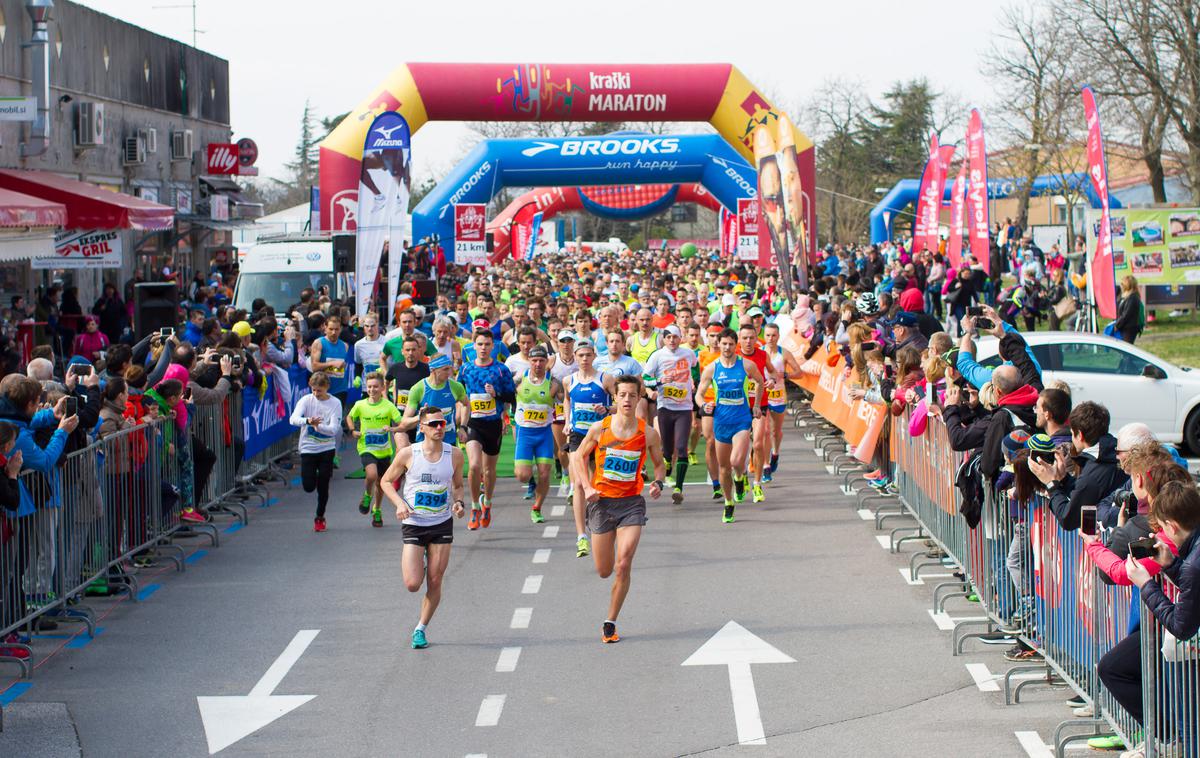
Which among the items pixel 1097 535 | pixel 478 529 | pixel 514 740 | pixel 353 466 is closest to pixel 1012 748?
pixel 1097 535

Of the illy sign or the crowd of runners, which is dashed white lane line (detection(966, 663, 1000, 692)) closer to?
the crowd of runners

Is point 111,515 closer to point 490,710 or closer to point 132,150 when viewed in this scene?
point 490,710

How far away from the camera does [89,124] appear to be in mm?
28156

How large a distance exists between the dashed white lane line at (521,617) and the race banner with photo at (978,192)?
14.0 m

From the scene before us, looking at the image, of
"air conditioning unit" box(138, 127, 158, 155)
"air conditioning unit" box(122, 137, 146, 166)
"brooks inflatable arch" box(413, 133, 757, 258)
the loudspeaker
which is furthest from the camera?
"brooks inflatable arch" box(413, 133, 757, 258)

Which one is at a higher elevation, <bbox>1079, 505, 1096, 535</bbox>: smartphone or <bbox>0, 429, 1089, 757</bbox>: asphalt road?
<bbox>1079, 505, 1096, 535</bbox>: smartphone

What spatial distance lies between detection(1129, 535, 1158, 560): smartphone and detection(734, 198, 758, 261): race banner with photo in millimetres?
26298

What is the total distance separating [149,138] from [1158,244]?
68.8 ft

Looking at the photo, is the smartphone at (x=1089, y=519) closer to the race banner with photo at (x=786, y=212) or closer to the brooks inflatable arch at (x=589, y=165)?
the race banner with photo at (x=786, y=212)

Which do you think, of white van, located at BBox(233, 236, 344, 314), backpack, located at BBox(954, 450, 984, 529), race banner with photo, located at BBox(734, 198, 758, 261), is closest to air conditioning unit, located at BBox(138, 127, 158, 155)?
white van, located at BBox(233, 236, 344, 314)

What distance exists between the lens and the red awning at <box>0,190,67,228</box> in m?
18.1

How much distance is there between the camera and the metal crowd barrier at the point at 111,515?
9641 mm

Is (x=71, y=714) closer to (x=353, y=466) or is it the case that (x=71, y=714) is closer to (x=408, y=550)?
(x=408, y=550)

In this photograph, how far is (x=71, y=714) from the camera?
8500 millimetres
